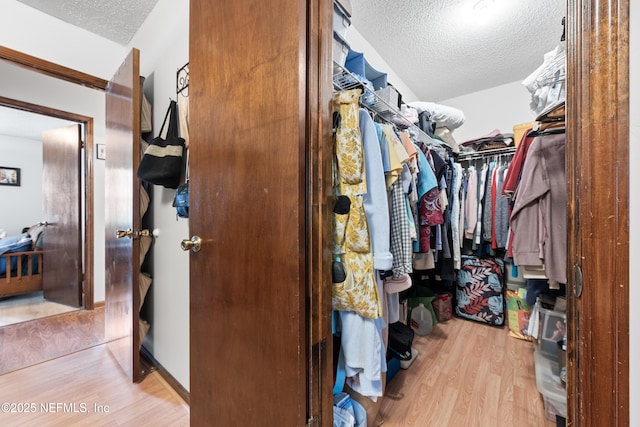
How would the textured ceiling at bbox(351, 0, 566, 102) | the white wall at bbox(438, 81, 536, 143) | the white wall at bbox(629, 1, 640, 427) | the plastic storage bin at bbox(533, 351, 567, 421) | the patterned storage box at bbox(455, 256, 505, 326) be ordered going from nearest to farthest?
1. the white wall at bbox(629, 1, 640, 427)
2. the plastic storage bin at bbox(533, 351, 567, 421)
3. the textured ceiling at bbox(351, 0, 566, 102)
4. the patterned storage box at bbox(455, 256, 505, 326)
5. the white wall at bbox(438, 81, 536, 143)

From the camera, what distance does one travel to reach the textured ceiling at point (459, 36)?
160 cm

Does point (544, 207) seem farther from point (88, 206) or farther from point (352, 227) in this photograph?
point (88, 206)

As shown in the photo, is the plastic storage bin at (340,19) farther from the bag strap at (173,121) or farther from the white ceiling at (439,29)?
the bag strap at (173,121)

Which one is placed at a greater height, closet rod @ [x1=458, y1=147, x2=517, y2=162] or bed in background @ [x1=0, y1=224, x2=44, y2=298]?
closet rod @ [x1=458, y1=147, x2=517, y2=162]

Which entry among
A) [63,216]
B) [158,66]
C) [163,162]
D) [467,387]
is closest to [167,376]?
[163,162]

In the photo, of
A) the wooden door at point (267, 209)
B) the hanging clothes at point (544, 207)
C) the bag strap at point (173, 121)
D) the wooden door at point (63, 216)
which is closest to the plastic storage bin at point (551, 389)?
the hanging clothes at point (544, 207)

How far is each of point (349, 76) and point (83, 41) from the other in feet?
6.40

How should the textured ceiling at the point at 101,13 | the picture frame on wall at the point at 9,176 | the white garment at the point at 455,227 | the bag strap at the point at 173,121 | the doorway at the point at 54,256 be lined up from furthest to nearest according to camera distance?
the picture frame on wall at the point at 9,176
the doorway at the point at 54,256
the white garment at the point at 455,227
the textured ceiling at the point at 101,13
the bag strap at the point at 173,121

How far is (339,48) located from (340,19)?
123mm

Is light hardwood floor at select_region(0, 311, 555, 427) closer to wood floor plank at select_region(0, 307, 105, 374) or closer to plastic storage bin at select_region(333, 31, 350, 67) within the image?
wood floor plank at select_region(0, 307, 105, 374)

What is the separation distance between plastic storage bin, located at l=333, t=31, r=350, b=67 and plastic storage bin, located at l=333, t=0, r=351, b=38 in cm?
3

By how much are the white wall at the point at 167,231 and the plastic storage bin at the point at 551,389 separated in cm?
181

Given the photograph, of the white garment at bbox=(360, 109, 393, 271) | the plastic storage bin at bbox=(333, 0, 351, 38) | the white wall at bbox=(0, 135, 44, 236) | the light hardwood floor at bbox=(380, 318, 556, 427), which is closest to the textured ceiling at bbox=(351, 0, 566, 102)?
the plastic storage bin at bbox=(333, 0, 351, 38)

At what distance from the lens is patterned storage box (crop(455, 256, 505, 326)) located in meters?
2.17
